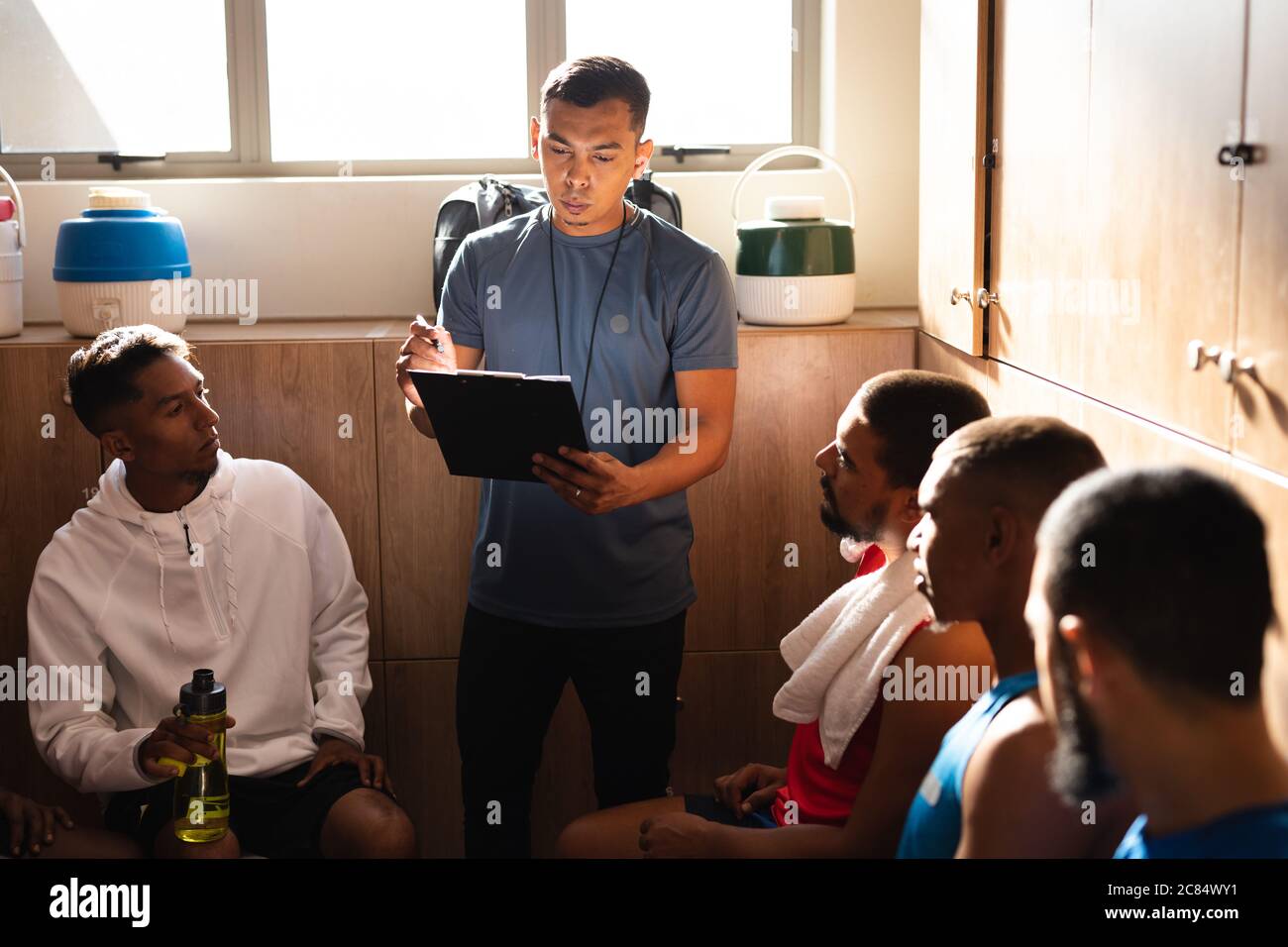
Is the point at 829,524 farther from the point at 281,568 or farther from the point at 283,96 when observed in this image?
the point at 283,96

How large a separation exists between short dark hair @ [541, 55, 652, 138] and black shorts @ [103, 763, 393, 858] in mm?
1074

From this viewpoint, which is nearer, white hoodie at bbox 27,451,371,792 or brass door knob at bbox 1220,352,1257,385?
brass door knob at bbox 1220,352,1257,385

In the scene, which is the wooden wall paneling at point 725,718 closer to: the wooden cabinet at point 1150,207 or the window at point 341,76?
the wooden cabinet at point 1150,207

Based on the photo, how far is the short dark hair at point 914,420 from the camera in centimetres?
156

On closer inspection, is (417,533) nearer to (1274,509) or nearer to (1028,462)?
(1028,462)

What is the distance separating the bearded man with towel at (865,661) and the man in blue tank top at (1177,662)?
0.42 meters

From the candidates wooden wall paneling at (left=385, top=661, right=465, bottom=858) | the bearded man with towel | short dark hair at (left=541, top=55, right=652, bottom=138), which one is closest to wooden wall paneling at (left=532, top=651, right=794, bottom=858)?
wooden wall paneling at (left=385, top=661, right=465, bottom=858)

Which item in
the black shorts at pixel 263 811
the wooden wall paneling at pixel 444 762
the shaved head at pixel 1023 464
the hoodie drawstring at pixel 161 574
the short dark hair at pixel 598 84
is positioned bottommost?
the wooden wall paneling at pixel 444 762

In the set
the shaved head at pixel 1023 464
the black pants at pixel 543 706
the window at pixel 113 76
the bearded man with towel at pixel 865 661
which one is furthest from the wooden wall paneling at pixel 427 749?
the shaved head at pixel 1023 464

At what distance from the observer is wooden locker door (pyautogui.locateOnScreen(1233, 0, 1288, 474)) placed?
3.82 ft

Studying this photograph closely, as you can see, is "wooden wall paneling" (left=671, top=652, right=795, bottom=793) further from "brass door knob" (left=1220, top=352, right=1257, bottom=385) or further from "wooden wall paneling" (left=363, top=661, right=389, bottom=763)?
"brass door knob" (left=1220, top=352, right=1257, bottom=385)

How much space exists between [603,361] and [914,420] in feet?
1.92

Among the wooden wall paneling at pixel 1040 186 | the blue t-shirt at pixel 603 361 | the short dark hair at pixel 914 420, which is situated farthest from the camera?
the blue t-shirt at pixel 603 361
